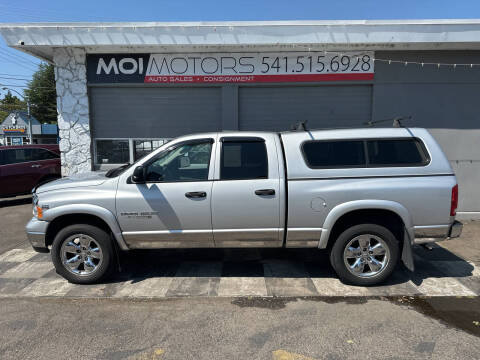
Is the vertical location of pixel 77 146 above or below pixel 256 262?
above

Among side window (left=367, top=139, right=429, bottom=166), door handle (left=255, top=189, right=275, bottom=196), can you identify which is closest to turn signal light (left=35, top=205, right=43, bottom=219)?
door handle (left=255, top=189, right=275, bottom=196)

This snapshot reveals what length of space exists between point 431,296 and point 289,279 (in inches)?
66.9

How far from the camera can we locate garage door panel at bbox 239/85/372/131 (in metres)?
7.79

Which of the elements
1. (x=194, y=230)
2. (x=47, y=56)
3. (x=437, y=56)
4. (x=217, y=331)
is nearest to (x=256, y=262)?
(x=194, y=230)

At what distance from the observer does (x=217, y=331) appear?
10.3ft

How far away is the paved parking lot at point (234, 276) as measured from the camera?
13.0 feet

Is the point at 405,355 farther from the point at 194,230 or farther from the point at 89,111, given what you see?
the point at 89,111

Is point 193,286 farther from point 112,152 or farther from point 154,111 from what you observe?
point 112,152

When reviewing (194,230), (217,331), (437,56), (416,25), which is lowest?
(217,331)

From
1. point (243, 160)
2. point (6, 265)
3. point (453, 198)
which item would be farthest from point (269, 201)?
point (6, 265)

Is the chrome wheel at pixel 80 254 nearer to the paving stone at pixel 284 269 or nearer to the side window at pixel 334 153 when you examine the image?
the paving stone at pixel 284 269

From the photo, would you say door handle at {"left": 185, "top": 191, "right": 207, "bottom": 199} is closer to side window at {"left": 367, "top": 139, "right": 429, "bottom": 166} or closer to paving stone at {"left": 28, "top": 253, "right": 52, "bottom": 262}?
side window at {"left": 367, "top": 139, "right": 429, "bottom": 166}

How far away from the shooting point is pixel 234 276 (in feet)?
14.5

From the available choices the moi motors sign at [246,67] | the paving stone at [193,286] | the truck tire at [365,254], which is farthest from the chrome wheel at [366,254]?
the moi motors sign at [246,67]
